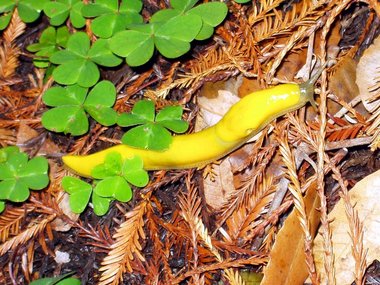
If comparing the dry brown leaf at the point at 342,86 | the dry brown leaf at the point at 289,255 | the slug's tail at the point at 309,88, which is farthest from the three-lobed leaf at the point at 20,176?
the dry brown leaf at the point at 342,86

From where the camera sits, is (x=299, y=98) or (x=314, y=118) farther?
(x=314, y=118)

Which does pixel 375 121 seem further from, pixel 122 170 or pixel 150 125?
pixel 122 170

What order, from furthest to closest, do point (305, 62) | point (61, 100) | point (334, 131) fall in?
point (61, 100) → point (305, 62) → point (334, 131)

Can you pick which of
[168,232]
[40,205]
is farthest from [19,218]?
[168,232]

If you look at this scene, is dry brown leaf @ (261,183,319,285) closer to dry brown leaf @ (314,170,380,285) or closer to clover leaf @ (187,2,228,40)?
dry brown leaf @ (314,170,380,285)

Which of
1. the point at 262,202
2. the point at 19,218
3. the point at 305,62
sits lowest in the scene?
the point at 19,218

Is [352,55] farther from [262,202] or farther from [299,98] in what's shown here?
[262,202]
